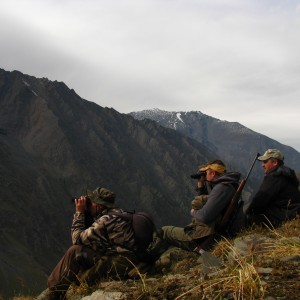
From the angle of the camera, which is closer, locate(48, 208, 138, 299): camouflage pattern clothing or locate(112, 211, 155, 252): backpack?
locate(48, 208, 138, 299): camouflage pattern clothing

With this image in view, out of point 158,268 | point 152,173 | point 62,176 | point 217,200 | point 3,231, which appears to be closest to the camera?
point 158,268

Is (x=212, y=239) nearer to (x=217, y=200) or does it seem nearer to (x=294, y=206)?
(x=217, y=200)

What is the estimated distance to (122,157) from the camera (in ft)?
472

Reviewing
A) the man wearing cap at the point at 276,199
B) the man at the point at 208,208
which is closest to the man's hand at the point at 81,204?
the man at the point at 208,208

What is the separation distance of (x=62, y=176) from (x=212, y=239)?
Result: 114051 mm

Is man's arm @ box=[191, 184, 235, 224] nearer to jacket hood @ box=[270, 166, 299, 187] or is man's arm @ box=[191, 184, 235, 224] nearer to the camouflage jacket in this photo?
the camouflage jacket

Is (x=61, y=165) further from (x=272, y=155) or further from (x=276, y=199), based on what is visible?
(x=276, y=199)

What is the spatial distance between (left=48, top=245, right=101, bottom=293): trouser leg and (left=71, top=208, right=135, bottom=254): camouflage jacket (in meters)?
0.12

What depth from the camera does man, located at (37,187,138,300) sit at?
588cm

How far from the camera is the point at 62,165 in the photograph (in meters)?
123

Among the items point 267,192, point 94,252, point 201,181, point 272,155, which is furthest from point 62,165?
point 94,252

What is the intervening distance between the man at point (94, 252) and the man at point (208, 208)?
141 centimetres

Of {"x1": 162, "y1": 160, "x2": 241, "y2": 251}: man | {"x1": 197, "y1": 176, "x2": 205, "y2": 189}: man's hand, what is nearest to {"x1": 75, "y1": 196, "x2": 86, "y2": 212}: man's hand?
{"x1": 162, "y1": 160, "x2": 241, "y2": 251}: man

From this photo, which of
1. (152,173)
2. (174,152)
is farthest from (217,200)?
(174,152)
